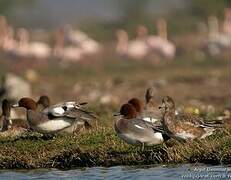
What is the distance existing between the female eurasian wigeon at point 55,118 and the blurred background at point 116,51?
5263 millimetres

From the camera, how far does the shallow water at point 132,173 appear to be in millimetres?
10992

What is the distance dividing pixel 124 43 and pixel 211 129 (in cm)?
2767

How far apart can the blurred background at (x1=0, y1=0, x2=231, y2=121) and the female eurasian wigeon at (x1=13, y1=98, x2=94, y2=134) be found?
526 centimetres

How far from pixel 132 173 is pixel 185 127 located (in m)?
1.05

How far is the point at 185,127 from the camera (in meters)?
11.9

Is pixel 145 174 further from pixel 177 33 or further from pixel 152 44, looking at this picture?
pixel 177 33

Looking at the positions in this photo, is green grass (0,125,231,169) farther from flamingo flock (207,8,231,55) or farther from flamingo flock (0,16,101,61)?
flamingo flock (207,8,231,55)

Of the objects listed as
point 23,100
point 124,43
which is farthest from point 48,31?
point 23,100

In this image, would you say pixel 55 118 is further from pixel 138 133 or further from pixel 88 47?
pixel 88 47

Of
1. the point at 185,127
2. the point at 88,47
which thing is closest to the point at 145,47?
the point at 88,47

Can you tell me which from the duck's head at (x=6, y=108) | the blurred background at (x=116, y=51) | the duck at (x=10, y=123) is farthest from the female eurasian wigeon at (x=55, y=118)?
the blurred background at (x=116, y=51)

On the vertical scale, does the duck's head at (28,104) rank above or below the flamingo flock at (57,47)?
below

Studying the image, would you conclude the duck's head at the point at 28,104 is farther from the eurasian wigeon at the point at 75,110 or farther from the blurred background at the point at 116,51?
the blurred background at the point at 116,51

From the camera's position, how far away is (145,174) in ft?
36.9
